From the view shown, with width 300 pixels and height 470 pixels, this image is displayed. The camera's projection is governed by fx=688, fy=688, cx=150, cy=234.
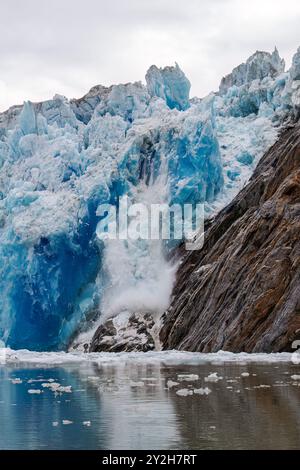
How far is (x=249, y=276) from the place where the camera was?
3306 centimetres

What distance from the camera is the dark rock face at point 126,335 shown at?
4209 cm

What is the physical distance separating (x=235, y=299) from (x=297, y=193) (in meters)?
6.34

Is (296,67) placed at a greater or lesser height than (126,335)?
greater

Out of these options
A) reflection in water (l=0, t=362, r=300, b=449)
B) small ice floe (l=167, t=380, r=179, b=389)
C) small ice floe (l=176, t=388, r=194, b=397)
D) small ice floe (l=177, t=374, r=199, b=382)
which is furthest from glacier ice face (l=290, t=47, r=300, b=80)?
small ice floe (l=176, t=388, r=194, b=397)

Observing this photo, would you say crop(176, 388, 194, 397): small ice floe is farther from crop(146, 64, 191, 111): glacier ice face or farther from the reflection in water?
crop(146, 64, 191, 111): glacier ice face

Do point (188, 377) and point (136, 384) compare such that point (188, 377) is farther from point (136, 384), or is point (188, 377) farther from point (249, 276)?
point (249, 276)

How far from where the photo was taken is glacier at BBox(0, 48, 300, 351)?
50031 millimetres

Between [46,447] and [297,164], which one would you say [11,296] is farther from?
[46,447]

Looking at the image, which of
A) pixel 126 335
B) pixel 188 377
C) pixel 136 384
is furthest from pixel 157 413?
pixel 126 335

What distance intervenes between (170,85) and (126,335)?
29.2 meters

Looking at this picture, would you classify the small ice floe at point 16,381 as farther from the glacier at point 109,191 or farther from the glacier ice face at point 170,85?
the glacier ice face at point 170,85

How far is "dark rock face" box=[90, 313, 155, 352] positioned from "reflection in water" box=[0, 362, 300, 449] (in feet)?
72.0

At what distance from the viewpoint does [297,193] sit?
113 feet

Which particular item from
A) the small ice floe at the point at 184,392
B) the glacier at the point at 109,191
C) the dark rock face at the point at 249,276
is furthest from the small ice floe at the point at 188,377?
the glacier at the point at 109,191
